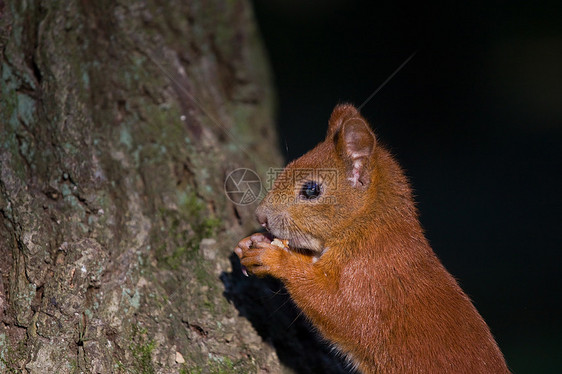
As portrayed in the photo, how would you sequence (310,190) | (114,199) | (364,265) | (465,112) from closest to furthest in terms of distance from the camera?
1. (364,265)
2. (310,190)
3. (114,199)
4. (465,112)

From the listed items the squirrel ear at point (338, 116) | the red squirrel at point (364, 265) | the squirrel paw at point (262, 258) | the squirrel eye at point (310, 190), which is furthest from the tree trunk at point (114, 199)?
the squirrel ear at point (338, 116)

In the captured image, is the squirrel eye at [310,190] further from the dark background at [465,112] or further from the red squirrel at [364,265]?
the dark background at [465,112]

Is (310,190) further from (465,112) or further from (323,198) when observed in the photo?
(465,112)

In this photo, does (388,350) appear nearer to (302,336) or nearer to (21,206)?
(302,336)

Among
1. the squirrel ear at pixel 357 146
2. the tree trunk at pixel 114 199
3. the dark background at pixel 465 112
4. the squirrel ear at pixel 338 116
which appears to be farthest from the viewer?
the dark background at pixel 465 112

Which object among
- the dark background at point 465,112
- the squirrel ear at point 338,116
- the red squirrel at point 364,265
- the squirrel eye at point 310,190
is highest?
the squirrel ear at point 338,116

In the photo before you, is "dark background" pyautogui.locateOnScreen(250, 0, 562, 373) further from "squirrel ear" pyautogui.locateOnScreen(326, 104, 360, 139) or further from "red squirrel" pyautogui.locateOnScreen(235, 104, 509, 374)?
"red squirrel" pyautogui.locateOnScreen(235, 104, 509, 374)

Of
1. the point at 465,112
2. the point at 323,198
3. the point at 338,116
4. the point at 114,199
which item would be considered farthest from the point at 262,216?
the point at 465,112
